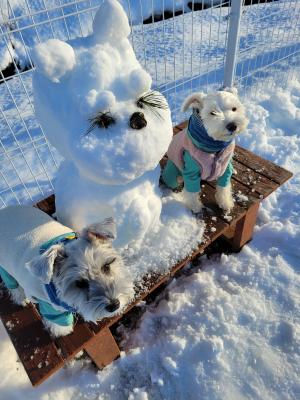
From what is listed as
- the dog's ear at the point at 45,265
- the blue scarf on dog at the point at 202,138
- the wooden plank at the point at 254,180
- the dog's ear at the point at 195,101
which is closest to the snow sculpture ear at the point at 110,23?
the dog's ear at the point at 195,101

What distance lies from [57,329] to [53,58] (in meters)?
1.54

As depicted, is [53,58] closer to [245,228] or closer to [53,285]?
[53,285]

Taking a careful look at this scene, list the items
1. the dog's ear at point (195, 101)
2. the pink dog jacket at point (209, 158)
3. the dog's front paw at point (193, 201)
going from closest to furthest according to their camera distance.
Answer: the dog's ear at point (195, 101)
the pink dog jacket at point (209, 158)
the dog's front paw at point (193, 201)

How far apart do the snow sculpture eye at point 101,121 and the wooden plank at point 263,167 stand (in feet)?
5.47

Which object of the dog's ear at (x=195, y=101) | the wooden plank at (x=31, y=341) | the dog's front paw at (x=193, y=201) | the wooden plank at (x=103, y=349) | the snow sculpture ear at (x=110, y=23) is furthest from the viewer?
the dog's front paw at (x=193, y=201)

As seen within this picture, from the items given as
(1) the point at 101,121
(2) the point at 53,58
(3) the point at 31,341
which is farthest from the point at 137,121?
(3) the point at 31,341

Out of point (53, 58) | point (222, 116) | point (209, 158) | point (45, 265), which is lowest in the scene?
point (209, 158)

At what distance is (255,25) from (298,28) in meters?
0.60

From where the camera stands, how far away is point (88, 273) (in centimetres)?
169

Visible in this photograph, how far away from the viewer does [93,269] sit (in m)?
1.71

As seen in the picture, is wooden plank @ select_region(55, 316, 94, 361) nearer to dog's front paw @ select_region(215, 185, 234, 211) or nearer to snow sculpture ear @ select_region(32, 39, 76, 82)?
dog's front paw @ select_region(215, 185, 234, 211)

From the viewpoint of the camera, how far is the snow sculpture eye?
177cm

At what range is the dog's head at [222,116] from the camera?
2219mm

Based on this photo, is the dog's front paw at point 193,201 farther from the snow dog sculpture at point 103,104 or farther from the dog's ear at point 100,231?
the dog's ear at point 100,231
